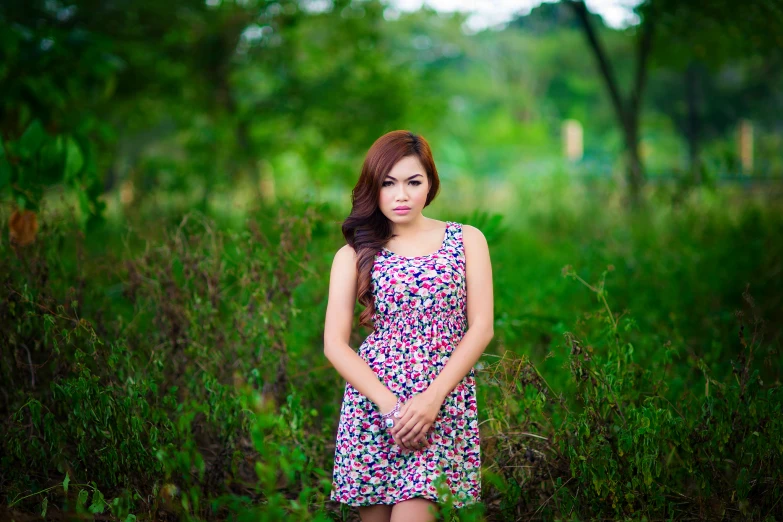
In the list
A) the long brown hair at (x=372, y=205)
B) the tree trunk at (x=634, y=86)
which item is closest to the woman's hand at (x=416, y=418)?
the long brown hair at (x=372, y=205)

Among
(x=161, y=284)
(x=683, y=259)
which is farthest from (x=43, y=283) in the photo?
(x=683, y=259)

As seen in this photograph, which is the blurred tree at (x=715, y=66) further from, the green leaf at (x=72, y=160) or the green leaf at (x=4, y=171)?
the green leaf at (x=4, y=171)

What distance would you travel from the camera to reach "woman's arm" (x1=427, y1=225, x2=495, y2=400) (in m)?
2.57

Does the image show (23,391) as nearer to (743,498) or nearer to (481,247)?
(481,247)

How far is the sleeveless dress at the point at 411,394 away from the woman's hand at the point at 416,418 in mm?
97

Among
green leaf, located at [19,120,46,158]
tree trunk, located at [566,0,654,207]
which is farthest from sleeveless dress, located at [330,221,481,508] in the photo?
tree trunk, located at [566,0,654,207]

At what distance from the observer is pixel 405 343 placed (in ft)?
8.79

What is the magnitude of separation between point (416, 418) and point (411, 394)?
129 mm

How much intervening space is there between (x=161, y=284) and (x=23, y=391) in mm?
749

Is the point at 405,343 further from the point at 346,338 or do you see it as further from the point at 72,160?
the point at 72,160

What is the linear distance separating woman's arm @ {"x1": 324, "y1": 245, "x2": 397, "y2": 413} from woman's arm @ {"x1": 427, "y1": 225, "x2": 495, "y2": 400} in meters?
0.18

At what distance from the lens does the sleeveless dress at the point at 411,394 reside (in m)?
2.61

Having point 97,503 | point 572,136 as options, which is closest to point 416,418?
point 97,503

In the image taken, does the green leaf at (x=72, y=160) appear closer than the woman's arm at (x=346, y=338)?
No
